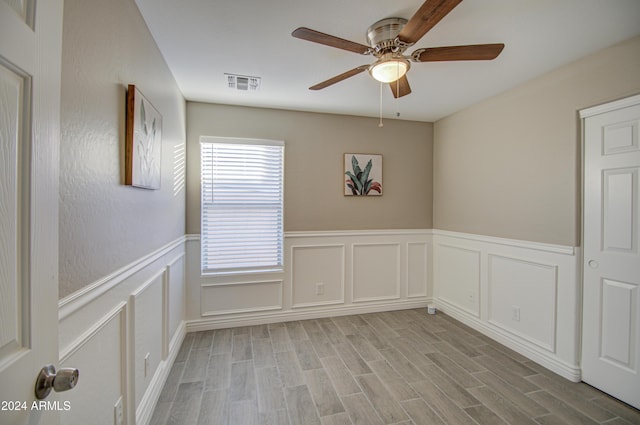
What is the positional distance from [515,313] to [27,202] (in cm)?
346

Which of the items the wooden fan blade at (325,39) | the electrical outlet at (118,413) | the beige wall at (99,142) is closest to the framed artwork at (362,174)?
the wooden fan blade at (325,39)

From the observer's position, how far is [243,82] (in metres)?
2.62

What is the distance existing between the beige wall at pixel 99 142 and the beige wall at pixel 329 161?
51.2 inches

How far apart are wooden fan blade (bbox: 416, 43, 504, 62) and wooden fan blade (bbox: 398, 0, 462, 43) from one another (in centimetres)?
13

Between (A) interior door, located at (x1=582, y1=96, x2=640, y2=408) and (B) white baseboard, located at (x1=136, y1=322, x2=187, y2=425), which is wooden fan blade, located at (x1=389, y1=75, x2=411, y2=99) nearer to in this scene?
(A) interior door, located at (x1=582, y1=96, x2=640, y2=408)

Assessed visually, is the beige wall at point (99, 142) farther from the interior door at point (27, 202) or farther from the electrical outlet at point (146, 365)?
the electrical outlet at point (146, 365)

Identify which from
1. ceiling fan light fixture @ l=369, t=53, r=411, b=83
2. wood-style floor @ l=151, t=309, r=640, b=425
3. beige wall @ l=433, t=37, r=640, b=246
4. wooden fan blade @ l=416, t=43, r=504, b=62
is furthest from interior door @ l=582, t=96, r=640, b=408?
ceiling fan light fixture @ l=369, t=53, r=411, b=83

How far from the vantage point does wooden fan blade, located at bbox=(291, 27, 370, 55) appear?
4.69ft

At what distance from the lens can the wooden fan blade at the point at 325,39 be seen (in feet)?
4.69

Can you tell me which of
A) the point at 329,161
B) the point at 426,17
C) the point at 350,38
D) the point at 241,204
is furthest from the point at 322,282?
the point at 426,17

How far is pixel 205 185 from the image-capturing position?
125 inches

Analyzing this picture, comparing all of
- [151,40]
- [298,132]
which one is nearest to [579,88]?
[298,132]

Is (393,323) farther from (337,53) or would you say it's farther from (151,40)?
(151,40)

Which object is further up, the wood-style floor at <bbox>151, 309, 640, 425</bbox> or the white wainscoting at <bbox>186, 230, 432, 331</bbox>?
the white wainscoting at <bbox>186, 230, 432, 331</bbox>
